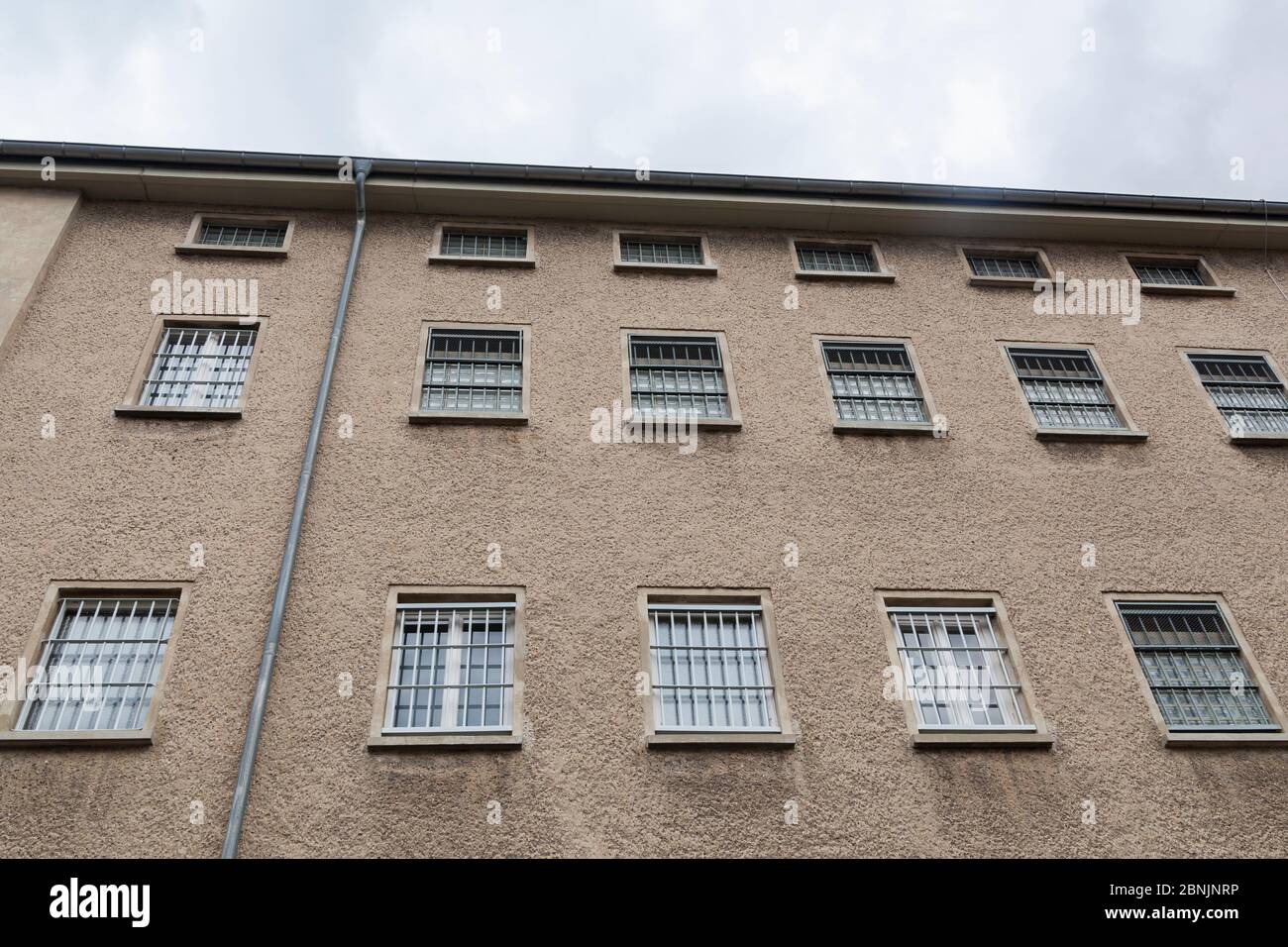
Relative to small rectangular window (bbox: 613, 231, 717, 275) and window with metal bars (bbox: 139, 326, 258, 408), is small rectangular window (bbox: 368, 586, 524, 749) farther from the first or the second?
small rectangular window (bbox: 613, 231, 717, 275)

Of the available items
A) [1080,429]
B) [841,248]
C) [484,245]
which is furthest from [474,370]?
[1080,429]

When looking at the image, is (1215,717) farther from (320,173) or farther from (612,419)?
(320,173)

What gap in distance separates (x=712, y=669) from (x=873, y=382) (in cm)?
502

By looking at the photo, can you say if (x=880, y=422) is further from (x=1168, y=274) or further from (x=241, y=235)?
(x=241, y=235)

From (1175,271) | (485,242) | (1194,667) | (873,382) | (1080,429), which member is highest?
(485,242)

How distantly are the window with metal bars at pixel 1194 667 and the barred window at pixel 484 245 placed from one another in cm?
943

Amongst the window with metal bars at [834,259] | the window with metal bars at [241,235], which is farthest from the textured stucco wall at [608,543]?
the window with metal bars at [834,259]

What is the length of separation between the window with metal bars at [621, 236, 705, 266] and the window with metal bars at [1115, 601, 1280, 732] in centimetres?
776

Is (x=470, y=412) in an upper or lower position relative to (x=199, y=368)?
lower

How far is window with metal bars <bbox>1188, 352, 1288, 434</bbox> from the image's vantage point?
43.2 feet

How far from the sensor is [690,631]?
33.5ft

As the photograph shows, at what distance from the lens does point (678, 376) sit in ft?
42.6
